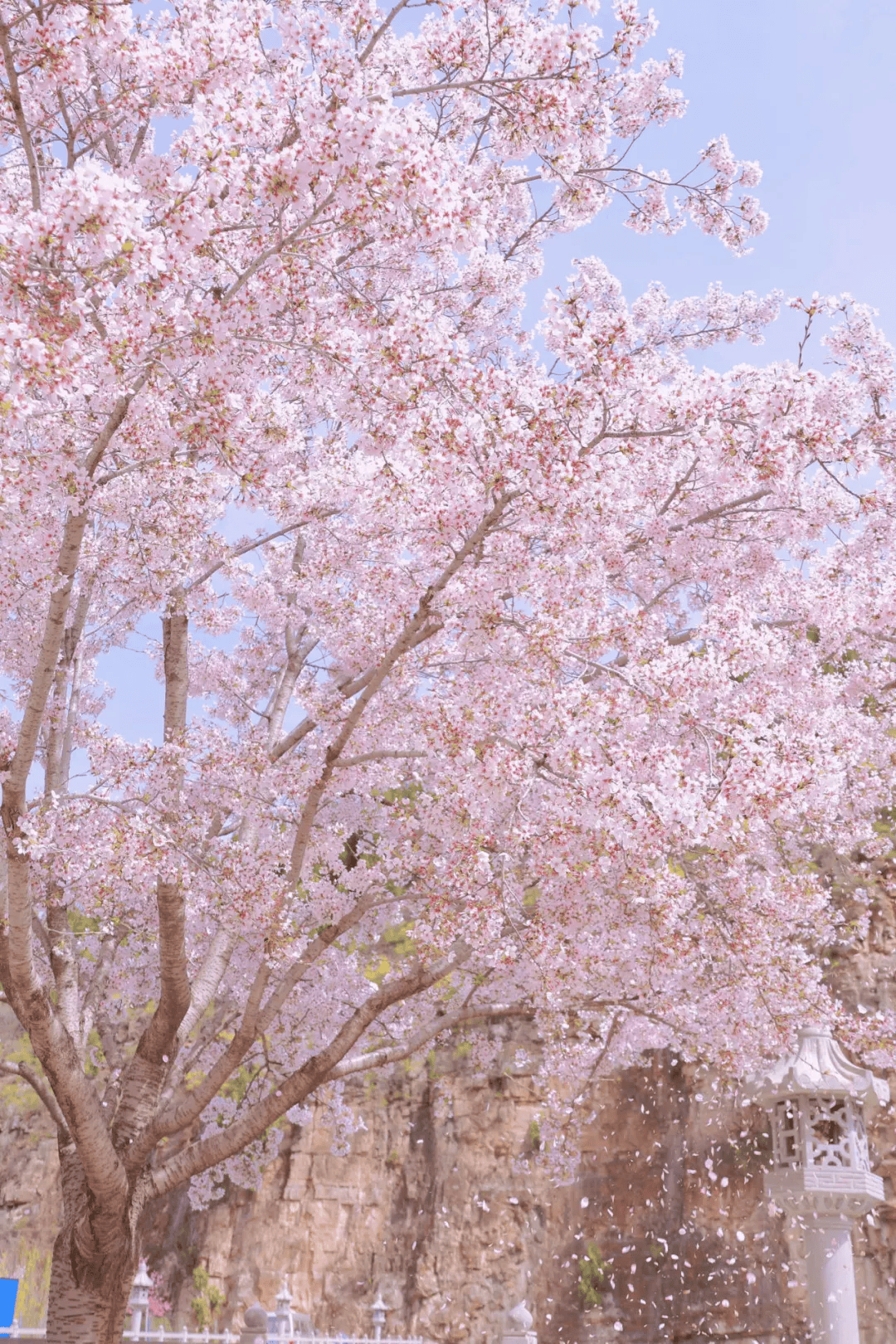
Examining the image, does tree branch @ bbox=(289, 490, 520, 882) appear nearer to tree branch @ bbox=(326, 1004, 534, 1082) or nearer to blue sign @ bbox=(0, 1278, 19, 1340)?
tree branch @ bbox=(326, 1004, 534, 1082)

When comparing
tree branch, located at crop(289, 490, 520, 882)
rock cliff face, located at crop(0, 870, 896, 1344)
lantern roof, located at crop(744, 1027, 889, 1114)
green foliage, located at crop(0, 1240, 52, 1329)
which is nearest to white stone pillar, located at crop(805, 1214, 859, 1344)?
lantern roof, located at crop(744, 1027, 889, 1114)

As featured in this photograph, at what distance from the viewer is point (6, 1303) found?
1282 cm

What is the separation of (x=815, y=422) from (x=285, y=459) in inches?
210

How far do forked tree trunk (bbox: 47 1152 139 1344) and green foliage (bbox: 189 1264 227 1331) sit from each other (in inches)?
274

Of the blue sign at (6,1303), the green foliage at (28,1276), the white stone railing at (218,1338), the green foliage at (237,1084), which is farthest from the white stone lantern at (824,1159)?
the green foliage at (28,1276)

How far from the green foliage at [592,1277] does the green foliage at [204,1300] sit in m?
4.59

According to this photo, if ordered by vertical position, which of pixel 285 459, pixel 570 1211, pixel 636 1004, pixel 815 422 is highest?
pixel 285 459

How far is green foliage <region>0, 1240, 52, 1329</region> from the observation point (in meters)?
14.4

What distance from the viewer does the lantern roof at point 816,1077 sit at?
9.48m

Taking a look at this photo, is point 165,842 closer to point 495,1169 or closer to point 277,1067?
point 277,1067

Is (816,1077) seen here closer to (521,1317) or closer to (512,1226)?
(521,1317)

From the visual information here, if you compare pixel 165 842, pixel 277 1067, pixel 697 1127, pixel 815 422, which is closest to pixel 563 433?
pixel 815 422

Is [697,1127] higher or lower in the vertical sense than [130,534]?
lower

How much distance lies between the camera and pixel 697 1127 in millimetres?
12656
